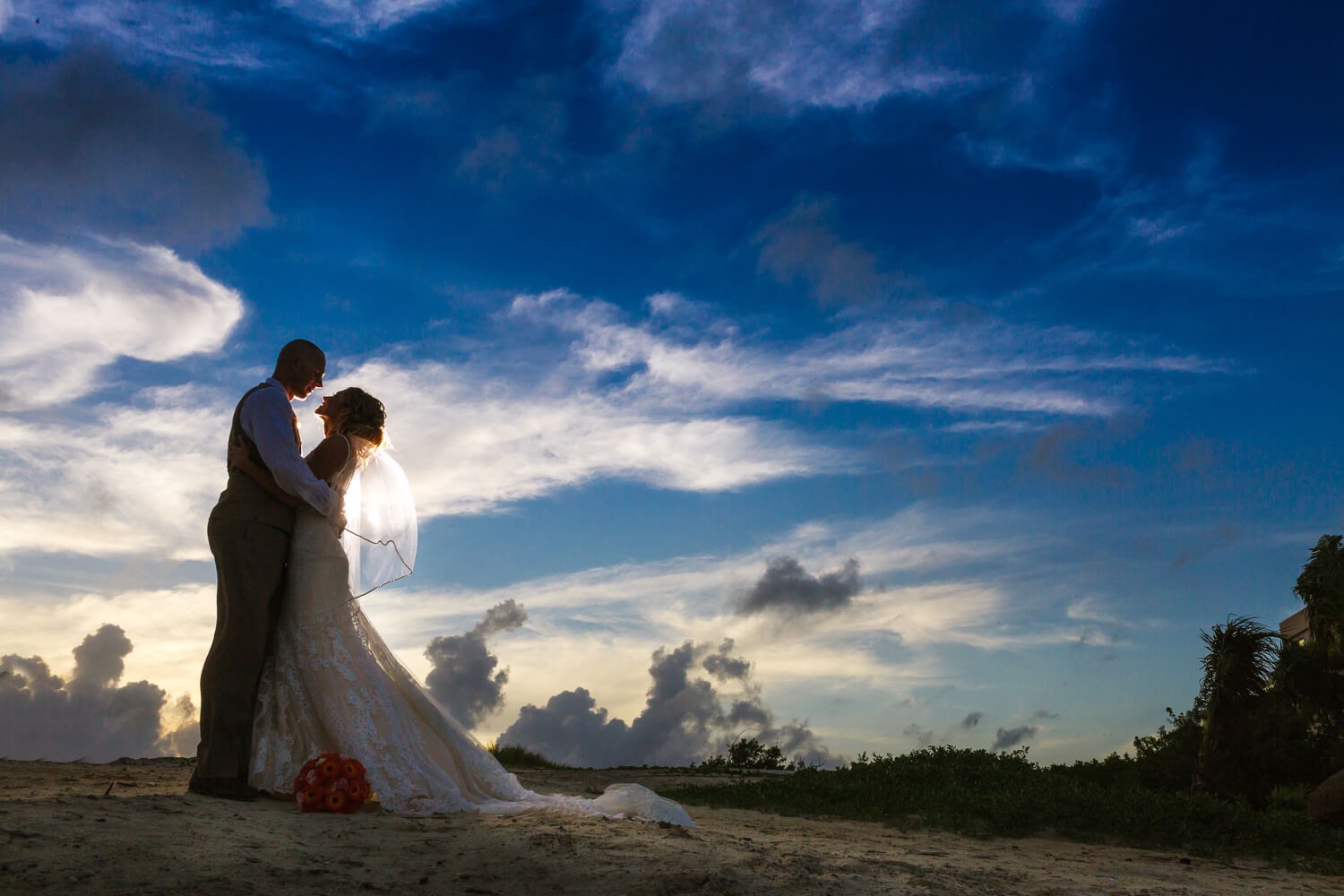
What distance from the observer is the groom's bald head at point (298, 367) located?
8.62 m

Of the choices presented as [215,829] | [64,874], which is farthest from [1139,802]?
[64,874]

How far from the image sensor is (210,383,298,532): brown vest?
7.98 meters

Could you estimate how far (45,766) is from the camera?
37.1ft

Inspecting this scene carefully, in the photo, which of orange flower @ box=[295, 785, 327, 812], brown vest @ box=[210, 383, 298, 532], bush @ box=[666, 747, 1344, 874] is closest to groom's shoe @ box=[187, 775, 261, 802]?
orange flower @ box=[295, 785, 327, 812]

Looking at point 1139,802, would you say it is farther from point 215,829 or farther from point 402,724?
point 215,829

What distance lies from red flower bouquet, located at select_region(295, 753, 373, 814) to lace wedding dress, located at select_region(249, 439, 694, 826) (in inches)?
7.4

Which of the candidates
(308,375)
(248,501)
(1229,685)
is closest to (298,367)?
(308,375)

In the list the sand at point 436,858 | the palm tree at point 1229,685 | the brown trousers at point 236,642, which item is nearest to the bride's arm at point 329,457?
the brown trousers at point 236,642

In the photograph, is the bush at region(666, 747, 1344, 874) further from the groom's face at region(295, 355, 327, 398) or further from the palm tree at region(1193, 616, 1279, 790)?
the groom's face at region(295, 355, 327, 398)

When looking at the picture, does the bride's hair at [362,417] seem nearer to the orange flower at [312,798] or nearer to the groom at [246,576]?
the groom at [246,576]

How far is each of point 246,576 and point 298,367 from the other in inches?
74.7

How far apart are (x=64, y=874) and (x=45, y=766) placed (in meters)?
7.48

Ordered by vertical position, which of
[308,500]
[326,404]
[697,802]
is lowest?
[697,802]

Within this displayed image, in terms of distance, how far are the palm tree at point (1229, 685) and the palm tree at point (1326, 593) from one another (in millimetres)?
2318
